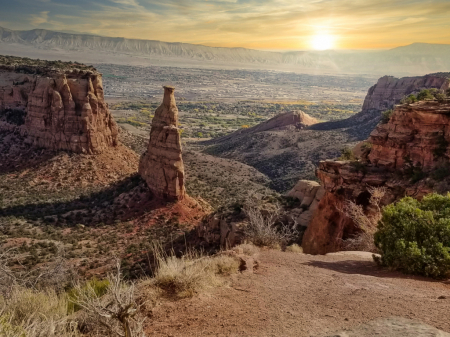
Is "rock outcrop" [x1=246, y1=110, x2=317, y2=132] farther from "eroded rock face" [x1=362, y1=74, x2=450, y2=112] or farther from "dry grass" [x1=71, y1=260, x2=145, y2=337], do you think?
"dry grass" [x1=71, y1=260, x2=145, y2=337]

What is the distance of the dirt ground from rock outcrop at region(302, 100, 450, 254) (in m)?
9.73

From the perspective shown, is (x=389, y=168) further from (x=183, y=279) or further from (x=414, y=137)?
(x=183, y=279)

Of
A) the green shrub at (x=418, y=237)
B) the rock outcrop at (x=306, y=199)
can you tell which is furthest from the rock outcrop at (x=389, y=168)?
the green shrub at (x=418, y=237)

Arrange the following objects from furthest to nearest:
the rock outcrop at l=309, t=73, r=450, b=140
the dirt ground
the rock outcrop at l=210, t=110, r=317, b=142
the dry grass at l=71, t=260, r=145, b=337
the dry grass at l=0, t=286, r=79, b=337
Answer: the rock outcrop at l=210, t=110, r=317, b=142, the rock outcrop at l=309, t=73, r=450, b=140, the dirt ground, the dry grass at l=0, t=286, r=79, b=337, the dry grass at l=71, t=260, r=145, b=337

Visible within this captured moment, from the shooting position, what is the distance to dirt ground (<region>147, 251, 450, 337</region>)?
262 inches

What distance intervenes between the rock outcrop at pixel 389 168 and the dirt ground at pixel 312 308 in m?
9.73

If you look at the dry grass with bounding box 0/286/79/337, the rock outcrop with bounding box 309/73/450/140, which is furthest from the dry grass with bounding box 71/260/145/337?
the rock outcrop with bounding box 309/73/450/140

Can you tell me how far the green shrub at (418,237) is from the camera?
978 centimetres

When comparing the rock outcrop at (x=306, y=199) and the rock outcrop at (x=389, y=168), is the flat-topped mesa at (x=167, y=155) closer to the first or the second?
the rock outcrop at (x=306, y=199)

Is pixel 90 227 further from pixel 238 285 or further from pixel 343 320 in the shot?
pixel 343 320

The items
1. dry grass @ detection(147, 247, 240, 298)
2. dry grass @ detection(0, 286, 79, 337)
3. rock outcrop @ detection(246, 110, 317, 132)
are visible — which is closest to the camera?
dry grass @ detection(0, 286, 79, 337)

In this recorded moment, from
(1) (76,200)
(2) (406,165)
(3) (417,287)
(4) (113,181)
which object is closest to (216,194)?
(4) (113,181)

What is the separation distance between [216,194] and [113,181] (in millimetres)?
10389

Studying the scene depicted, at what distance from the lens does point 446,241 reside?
1022cm
